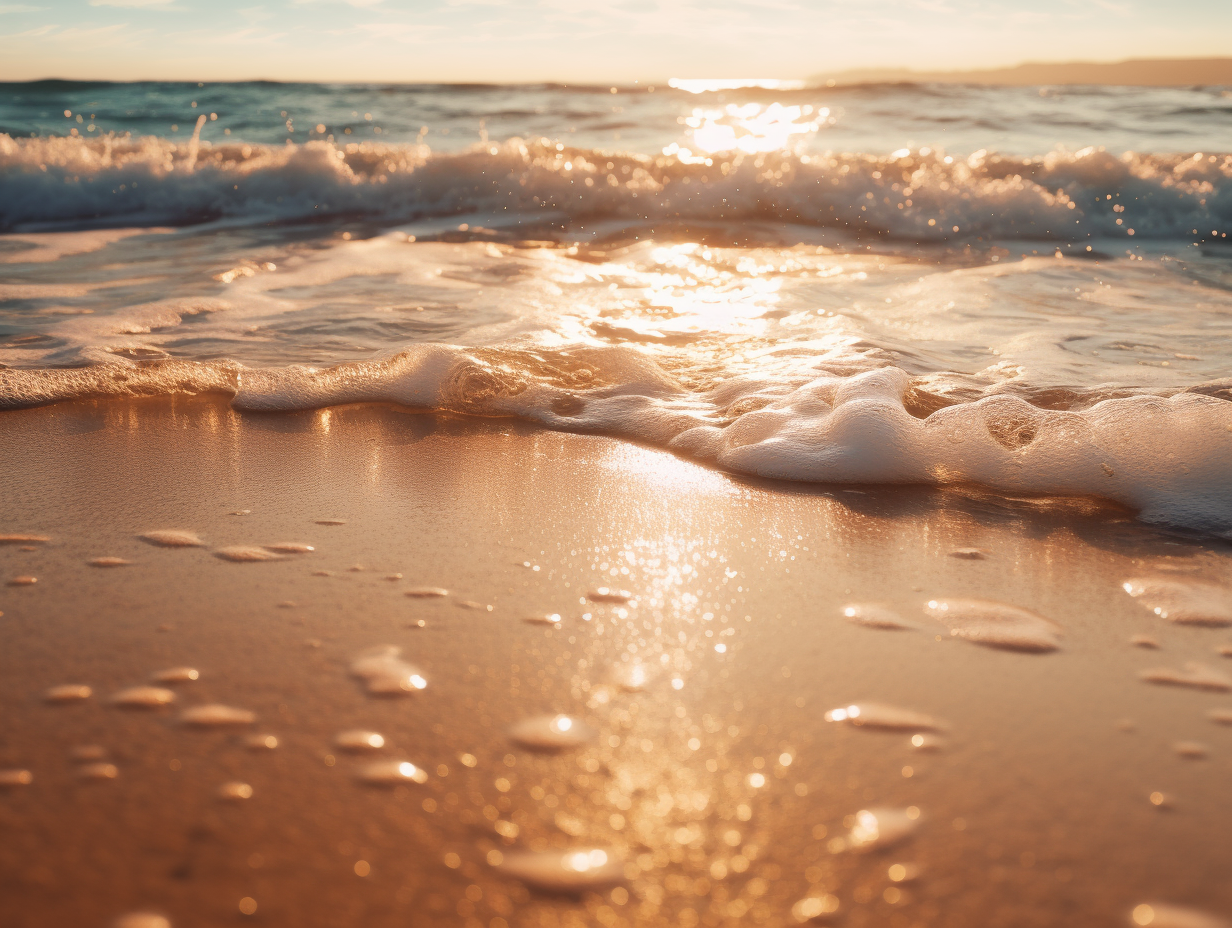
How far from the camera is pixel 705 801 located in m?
1.09

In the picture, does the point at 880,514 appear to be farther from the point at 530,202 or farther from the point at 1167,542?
the point at 530,202

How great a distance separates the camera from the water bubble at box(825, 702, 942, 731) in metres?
1.26

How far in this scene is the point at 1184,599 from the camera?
169 centimetres

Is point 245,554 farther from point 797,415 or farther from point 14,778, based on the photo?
point 797,415

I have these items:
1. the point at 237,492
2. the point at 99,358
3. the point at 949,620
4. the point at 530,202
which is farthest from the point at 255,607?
the point at 530,202

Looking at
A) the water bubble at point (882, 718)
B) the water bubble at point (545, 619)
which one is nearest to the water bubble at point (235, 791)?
the water bubble at point (545, 619)

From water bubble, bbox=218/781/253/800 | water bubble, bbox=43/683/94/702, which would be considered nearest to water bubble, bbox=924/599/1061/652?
water bubble, bbox=218/781/253/800

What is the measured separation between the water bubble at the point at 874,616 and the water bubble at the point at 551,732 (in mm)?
568

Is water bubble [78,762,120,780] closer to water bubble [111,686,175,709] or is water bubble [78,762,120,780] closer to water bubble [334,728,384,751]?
water bubble [111,686,175,709]

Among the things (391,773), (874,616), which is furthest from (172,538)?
(874,616)

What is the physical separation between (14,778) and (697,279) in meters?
4.17

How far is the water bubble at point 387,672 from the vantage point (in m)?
1.33

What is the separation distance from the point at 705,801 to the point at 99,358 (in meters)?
2.85

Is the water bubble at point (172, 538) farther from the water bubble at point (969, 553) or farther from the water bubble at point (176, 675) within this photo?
the water bubble at point (969, 553)
